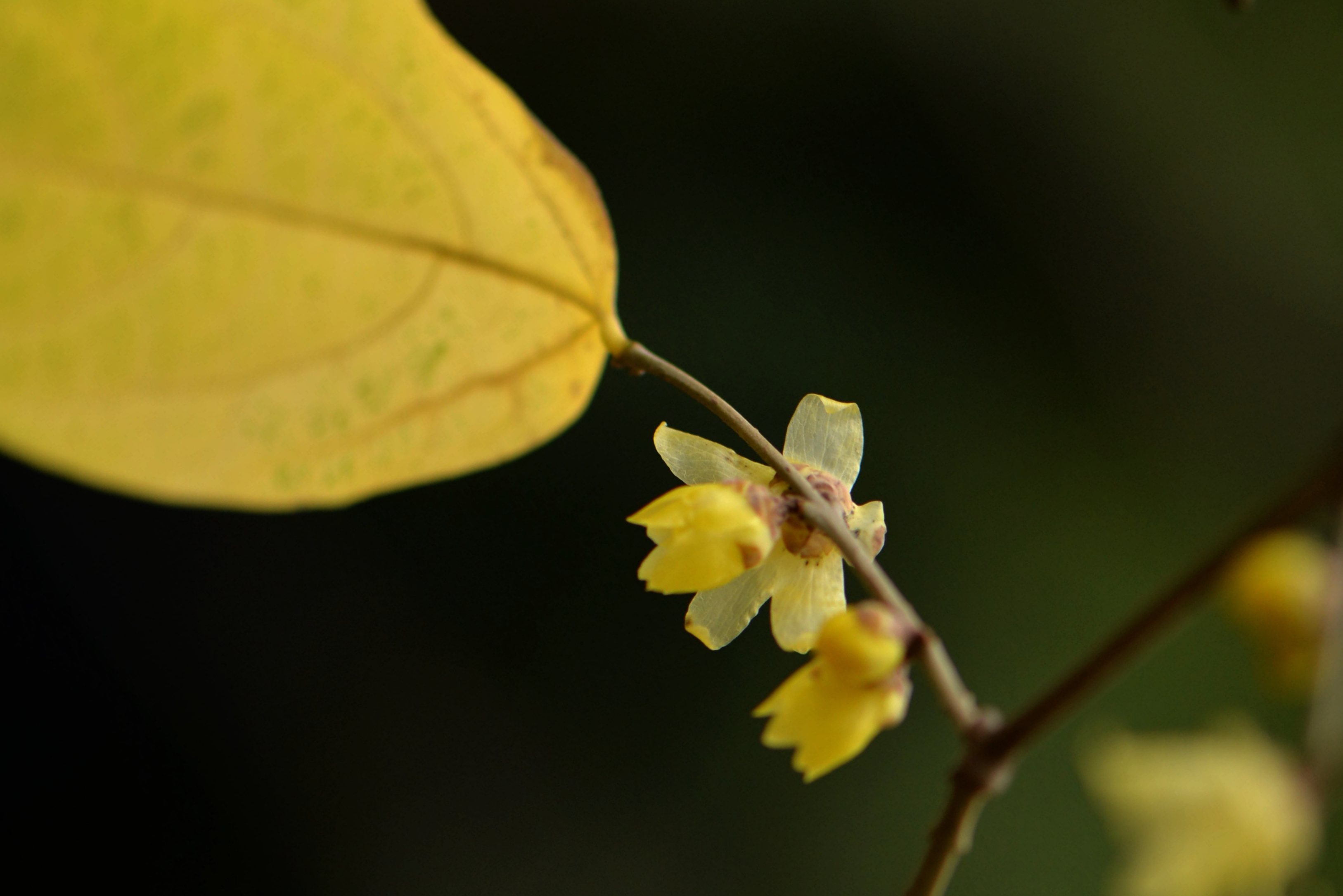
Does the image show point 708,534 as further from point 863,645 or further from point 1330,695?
point 1330,695

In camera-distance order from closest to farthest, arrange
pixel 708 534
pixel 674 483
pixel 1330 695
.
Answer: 1. pixel 1330 695
2. pixel 708 534
3. pixel 674 483

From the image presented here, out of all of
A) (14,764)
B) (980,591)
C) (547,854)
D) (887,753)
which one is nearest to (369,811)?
(547,854)

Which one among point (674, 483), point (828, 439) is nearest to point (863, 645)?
point (828, 439)

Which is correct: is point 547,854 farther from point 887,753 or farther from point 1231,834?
point 1231,834

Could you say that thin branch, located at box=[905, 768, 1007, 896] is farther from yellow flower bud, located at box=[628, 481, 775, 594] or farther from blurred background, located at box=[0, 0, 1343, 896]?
blurred background, located at box=[0, 0, 1343, 896]

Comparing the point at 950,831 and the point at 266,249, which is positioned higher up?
the point at 266,249

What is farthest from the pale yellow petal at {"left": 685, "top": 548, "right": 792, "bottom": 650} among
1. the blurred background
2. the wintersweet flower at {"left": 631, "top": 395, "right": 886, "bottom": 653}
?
the blurred background
